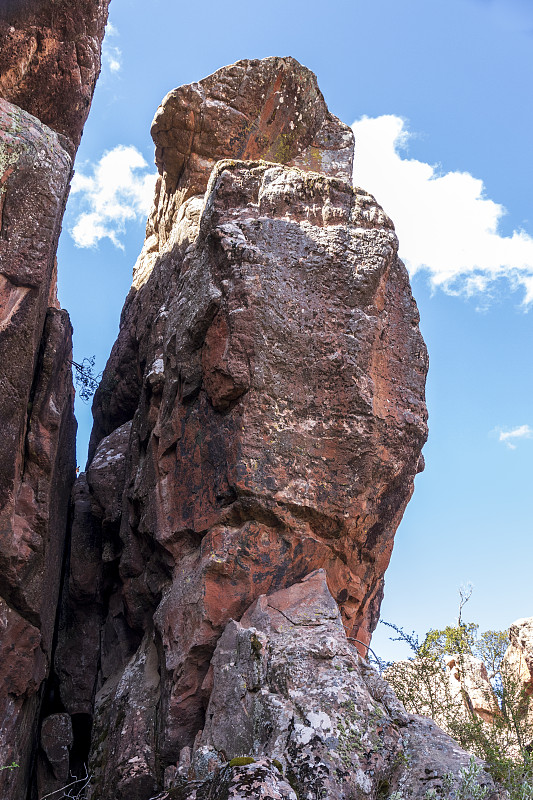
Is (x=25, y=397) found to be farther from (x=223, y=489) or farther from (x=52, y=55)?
(x=52, y=55)

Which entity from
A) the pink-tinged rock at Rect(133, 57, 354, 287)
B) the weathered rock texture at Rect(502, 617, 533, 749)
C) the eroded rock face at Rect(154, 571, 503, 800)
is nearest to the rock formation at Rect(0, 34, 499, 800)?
the eroded rock face at Rect(154, 571, 503, 800)

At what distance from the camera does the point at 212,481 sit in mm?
8664

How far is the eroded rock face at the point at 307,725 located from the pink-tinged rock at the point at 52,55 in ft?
27.8

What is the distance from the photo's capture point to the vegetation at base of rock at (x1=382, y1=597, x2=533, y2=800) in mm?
6117

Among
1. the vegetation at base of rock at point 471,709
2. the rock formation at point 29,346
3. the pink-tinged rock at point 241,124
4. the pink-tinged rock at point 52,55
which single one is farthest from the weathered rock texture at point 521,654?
the pink-tinged rock at point 52,55

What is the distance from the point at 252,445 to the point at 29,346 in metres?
3.12

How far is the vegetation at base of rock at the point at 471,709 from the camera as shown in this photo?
6.12 m

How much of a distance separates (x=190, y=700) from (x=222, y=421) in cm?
323

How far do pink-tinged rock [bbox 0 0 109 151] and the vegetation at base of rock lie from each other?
10071mm

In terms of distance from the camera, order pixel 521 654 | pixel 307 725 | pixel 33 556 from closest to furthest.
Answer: pixel 307 725, pixel 33 556, pixel 521 654

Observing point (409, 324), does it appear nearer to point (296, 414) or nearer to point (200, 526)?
point (296, 414)

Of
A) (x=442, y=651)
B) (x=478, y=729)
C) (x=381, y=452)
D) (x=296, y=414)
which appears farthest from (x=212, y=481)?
(x=442, y=651)

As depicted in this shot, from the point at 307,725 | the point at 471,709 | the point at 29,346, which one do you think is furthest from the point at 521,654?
the point at 29,346

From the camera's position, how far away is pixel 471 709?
14.7m
